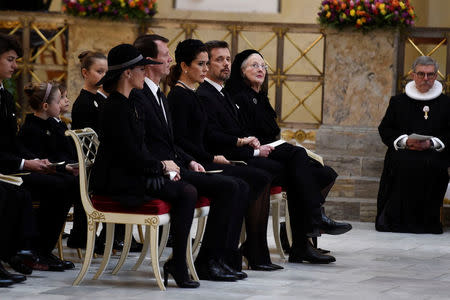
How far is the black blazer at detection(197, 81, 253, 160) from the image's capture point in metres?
6.37

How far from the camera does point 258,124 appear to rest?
6.83m

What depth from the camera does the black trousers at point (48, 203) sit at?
19.5 ft

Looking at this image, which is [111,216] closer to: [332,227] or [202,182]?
[202,182]

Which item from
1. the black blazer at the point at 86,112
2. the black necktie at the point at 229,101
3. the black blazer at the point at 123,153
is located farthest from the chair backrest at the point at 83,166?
the black necktie at the point at 229,101

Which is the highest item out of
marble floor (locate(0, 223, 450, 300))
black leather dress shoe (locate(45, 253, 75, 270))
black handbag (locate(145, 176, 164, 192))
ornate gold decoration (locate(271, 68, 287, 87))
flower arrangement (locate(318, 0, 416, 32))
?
flower arrangement (locate(318, 0, 416, 32))

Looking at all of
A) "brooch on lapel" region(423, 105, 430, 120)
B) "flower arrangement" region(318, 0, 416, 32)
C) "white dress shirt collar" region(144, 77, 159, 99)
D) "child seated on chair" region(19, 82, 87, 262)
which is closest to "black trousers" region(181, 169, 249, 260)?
"white dress shirt collar" region(144, 77, 159, 99)

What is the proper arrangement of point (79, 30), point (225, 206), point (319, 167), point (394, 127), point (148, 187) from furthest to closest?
point (79, 30) → point (394, 127) → point (319, 167) → point (225, 206) → point (148, 187)

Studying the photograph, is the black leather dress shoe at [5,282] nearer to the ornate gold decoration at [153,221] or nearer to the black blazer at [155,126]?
the ornate gold decoration at [153,221]

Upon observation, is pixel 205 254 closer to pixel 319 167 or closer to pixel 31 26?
pixel 319 167

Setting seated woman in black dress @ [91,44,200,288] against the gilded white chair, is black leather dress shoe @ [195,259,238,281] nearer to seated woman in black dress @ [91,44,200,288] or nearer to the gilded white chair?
the gilded white chair

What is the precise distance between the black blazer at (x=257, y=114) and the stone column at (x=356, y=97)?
268 cm

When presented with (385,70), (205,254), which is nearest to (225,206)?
(205,254)

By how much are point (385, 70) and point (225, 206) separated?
4353mm

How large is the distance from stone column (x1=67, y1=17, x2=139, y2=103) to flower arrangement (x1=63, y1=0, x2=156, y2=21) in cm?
8
